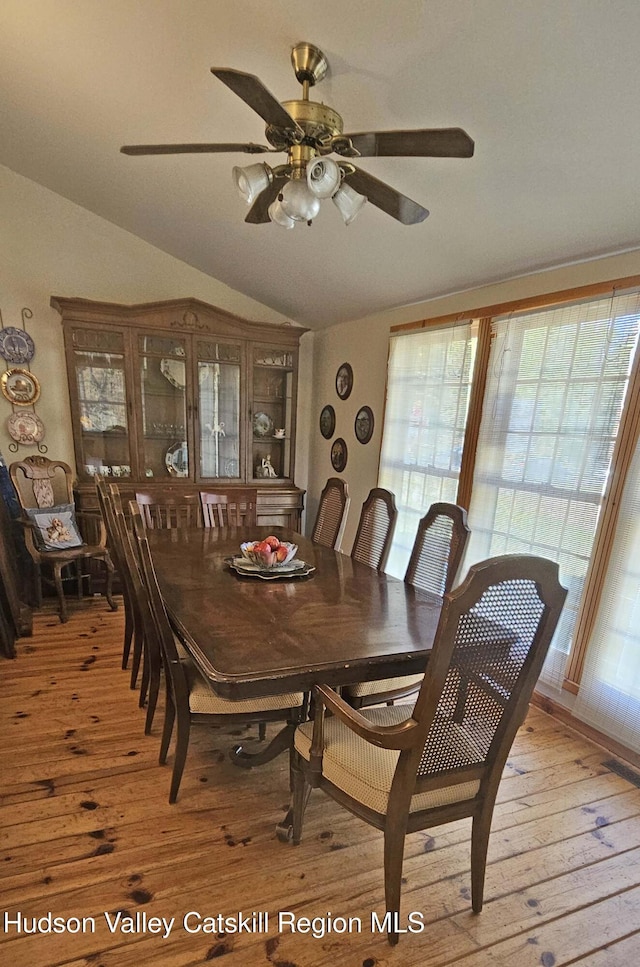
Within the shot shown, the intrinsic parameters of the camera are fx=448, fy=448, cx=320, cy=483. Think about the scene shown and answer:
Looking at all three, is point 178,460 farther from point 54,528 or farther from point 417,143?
point 417,143

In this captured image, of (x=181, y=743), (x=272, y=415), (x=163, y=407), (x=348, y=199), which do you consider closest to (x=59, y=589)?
(x=163, y=407)

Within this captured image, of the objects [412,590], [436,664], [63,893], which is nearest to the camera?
[436,664]

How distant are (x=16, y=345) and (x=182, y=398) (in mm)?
1253

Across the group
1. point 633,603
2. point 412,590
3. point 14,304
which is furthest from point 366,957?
point 14,304

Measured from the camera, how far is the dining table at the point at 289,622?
4.27ft

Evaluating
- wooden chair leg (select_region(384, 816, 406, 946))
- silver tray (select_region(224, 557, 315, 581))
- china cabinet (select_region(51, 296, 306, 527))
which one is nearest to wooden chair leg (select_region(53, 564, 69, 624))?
china cabinet (select_region(51, 296, 306, 527))

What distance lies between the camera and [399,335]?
331 centimetres

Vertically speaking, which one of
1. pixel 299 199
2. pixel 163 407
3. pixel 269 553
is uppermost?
pixel 299 199

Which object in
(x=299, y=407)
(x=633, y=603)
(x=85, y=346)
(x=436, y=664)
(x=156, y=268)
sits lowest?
(x=633, y=603)

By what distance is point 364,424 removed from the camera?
3.73m

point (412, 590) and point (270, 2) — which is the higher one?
point (270, 2)

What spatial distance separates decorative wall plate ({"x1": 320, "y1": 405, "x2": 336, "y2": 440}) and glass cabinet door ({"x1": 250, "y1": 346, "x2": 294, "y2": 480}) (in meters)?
0.34

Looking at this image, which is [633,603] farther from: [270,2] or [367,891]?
[270,2]

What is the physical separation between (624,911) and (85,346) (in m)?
4.15
